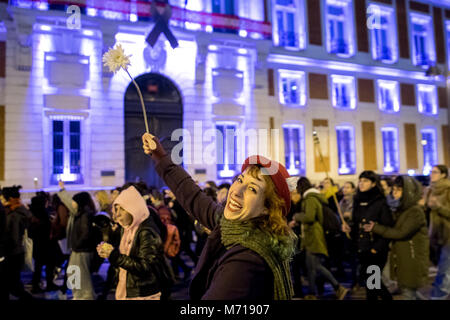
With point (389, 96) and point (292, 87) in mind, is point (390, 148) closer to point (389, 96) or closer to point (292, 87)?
point (389, 96)

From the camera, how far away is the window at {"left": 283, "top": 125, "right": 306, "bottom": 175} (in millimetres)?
14758

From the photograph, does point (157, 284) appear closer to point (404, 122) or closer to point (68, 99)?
point (68, 99)

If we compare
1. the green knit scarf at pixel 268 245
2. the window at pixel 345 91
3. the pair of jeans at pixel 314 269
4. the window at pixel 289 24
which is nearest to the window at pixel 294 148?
the window at pixel 345 91

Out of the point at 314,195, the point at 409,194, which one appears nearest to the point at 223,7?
the point at 314,195

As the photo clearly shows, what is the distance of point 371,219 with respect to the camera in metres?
4.12

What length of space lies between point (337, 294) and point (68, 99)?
9596mm

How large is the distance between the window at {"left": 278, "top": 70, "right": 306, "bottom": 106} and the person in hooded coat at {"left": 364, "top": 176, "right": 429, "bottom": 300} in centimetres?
1118

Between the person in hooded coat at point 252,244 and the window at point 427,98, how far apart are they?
19459 millimetres

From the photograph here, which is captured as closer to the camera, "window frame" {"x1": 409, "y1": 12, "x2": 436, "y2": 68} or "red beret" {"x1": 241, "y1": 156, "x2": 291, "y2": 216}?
"red beret" {"x1": 241, "y1": 156, "x2": 291, "y2": 216}

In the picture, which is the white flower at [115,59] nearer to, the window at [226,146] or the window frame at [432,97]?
the window at [226,146]

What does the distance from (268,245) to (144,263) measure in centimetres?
164

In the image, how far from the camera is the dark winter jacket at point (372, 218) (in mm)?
4059

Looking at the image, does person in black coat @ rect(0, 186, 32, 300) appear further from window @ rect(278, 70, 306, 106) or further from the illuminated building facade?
window @ rect(278, 70, 306, 106)

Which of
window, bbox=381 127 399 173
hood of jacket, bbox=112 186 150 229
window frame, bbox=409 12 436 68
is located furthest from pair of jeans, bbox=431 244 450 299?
window frame, bbox=409 12 436 68
